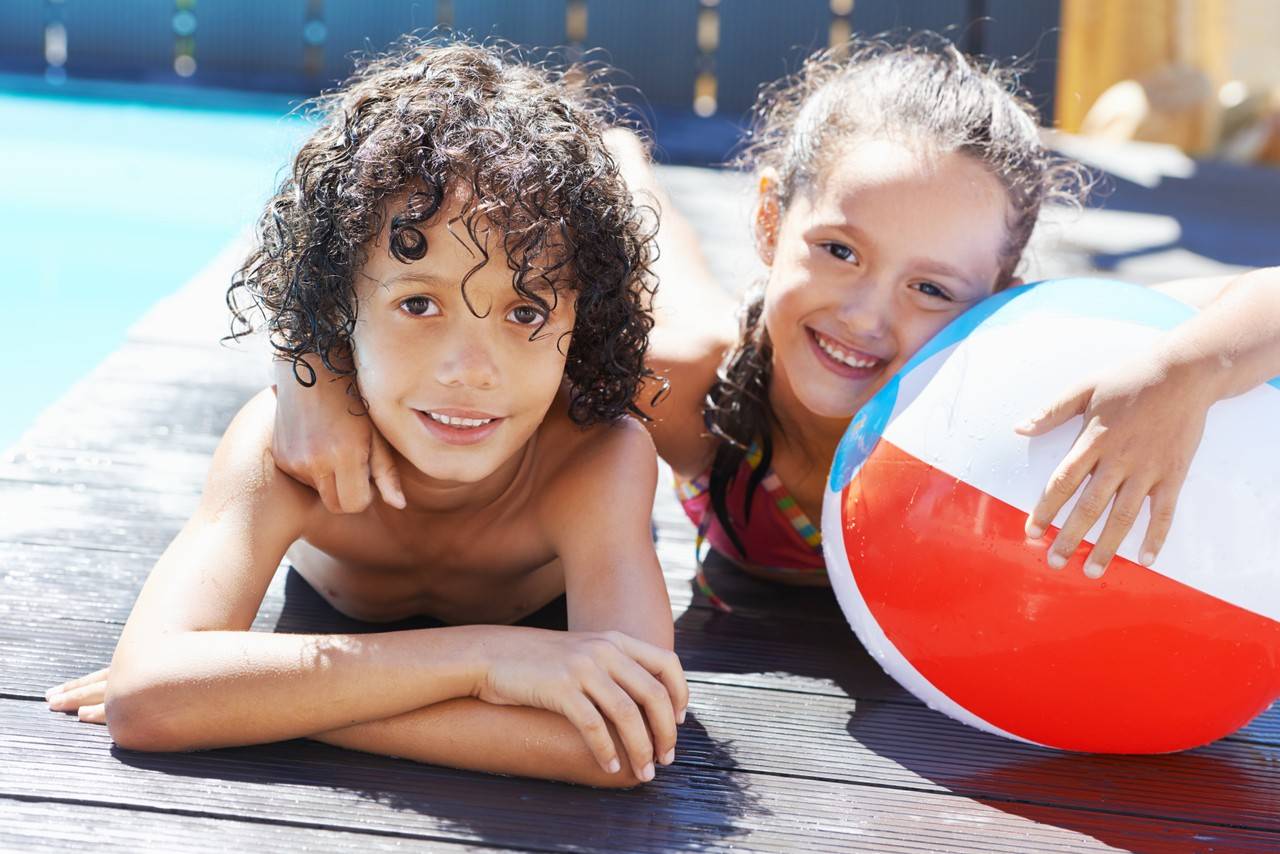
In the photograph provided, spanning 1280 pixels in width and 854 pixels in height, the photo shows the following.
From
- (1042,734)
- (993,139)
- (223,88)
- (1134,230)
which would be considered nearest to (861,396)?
(993,139)

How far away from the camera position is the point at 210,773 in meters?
1.93

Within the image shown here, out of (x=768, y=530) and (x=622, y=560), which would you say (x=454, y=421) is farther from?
(x=768, y=530)

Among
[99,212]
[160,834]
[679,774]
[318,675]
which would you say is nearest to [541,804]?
[679,774]

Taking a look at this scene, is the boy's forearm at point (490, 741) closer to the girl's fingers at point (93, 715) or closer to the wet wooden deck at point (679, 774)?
the wet wooden deck at point (679, 774)

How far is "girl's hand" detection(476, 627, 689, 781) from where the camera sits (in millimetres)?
1902

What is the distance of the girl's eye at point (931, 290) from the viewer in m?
2.53

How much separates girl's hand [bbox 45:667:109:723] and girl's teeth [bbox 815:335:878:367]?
4.45 ft

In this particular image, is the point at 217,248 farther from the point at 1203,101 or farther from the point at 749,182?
the point at 1203,101

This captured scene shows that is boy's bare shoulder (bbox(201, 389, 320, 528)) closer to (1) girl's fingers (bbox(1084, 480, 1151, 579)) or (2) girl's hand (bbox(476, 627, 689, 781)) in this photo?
(2) girl's hand (bbox(476, 627, 689, 781))

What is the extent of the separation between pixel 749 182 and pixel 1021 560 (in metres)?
1.55

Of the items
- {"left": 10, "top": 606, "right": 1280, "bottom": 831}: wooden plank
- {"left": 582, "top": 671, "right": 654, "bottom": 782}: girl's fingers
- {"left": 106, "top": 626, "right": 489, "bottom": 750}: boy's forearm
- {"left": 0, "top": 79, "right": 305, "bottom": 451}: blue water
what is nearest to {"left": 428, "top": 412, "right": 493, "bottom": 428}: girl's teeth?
{"left": 106, "top": 626, "right": 489, "bottom": 750}: boy's forearm

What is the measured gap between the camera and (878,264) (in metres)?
2.50

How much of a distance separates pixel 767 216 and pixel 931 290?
0.48 m

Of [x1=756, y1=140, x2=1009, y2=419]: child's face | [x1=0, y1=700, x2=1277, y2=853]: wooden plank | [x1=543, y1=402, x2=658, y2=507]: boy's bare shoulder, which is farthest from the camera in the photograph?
[x1=756, y1=140, x2=1009, y2=419]: child's face
